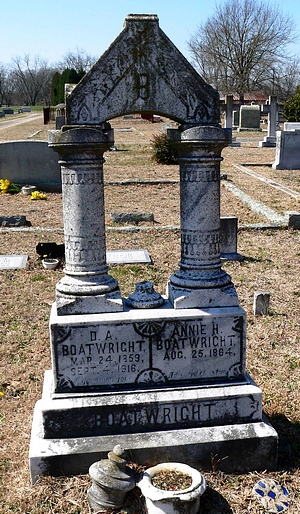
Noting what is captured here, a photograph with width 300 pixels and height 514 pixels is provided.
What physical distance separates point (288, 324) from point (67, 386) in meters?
2.90

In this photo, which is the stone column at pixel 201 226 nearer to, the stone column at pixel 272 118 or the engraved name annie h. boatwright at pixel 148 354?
the engraved name annie h. boatwright at pixel 148 354

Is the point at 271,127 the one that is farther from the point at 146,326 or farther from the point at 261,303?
the point at 146,326

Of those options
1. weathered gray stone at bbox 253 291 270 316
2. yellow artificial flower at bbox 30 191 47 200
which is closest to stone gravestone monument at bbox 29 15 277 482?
weathered gray stone at bbox 253 291 270 316

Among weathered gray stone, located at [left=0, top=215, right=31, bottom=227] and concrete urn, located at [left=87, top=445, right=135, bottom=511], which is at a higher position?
weathered gray stone, located at [left=0, top=215, right=31, bottom=227]

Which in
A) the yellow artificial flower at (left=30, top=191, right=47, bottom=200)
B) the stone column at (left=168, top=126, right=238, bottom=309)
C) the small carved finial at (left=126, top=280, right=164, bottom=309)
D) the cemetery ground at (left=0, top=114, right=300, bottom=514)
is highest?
the stone column at (left=168, top=126, right=238, bottom=309)

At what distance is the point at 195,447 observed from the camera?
3.45 meters

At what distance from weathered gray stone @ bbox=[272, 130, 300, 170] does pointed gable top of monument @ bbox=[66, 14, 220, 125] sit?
46.4 ft

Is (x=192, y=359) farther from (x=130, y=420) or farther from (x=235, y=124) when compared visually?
(x=235, y=124)

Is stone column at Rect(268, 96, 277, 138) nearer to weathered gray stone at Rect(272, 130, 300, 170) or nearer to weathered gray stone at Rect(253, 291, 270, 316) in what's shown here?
weathered gray stone at Rect(272, 130, 300, 170)

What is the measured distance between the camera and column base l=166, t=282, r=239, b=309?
3646mm

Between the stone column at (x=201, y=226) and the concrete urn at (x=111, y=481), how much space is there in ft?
3.43

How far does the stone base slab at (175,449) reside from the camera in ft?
11.0

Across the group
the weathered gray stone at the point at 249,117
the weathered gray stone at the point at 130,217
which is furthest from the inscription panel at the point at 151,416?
the weathered gray stone at the point at 249,117

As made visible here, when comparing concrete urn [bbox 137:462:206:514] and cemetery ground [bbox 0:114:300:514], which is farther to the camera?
cemetery ground [bbox 0:114:300:514]
